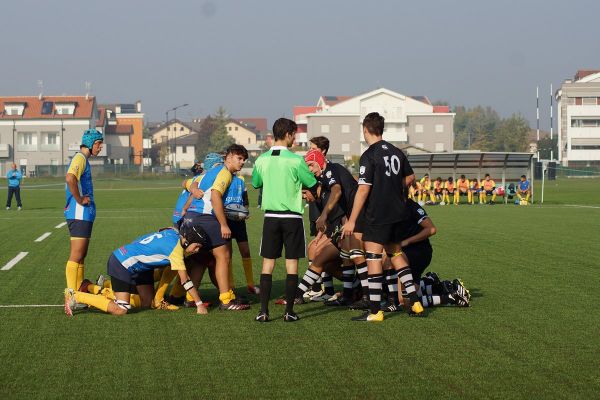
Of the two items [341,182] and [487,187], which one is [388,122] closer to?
[487,187]

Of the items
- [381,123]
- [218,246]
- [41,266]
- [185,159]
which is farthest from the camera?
[185,159]

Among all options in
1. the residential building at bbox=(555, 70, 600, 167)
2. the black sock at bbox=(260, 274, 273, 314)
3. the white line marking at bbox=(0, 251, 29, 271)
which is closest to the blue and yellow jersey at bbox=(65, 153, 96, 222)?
the black sock at bbox=(260, 274, 273, 314)

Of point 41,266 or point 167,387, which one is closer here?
point 167,387

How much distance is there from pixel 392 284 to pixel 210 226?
199 centimetres

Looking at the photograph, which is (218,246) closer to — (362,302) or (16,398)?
(362,302)

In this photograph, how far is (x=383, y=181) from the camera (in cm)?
901

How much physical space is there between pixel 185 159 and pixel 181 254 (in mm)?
152385

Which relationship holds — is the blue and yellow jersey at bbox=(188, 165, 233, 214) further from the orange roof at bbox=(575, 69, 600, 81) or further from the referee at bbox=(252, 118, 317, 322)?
the orange roof at bbox=(575, 69, 600, 81)

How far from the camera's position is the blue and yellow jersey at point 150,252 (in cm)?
951

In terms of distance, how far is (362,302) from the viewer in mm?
10039

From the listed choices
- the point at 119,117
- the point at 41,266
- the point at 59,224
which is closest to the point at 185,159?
the point at 119,117

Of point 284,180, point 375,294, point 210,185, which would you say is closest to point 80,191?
point 210,185

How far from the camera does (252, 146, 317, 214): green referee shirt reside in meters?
9.05

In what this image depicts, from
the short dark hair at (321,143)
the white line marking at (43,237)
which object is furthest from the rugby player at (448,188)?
the short dark hair at (321,143)
